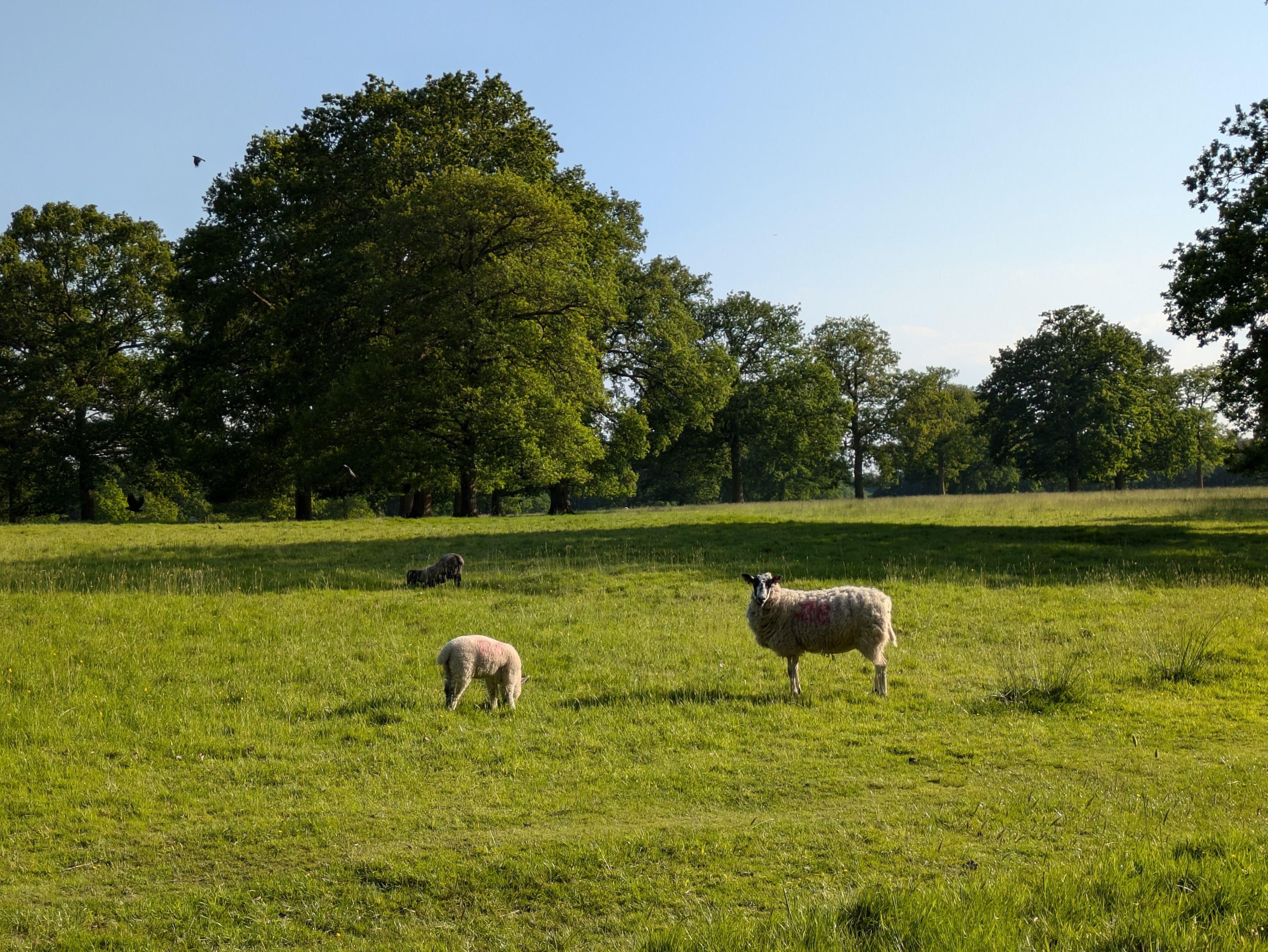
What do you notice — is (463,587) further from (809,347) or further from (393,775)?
(809,347)

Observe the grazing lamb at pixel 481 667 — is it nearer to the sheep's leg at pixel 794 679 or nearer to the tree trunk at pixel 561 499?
the sheep's leg at pixel 794 679

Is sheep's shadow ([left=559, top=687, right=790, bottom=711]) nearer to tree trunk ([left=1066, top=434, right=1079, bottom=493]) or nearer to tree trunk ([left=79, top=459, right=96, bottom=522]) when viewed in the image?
tree trunk ([left=79, top=459, right=96, bottom=522])

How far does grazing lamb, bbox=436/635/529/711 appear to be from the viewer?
11633 mm

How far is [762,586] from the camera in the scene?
42.8ft

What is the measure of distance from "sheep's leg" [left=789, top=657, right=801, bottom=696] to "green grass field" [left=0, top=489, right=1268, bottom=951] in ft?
0.49

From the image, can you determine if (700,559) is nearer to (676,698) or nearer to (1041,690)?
(676,698)

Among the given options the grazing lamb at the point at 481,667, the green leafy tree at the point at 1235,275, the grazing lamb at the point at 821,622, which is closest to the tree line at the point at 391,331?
the green leafy tree at the point at 1235,275

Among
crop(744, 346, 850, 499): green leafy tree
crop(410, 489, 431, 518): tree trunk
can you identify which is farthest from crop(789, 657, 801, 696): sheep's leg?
crop(744, 346, 850, 499): green leafy tree

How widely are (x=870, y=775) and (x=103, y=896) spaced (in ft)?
22.3

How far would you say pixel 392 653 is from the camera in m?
14.8

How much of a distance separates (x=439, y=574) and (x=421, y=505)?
1038 inches

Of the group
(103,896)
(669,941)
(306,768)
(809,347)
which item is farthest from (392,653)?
(809,347)

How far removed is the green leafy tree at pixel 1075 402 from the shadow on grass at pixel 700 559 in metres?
35.4

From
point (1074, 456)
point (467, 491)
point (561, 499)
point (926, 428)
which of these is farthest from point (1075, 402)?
point (467, 491)
